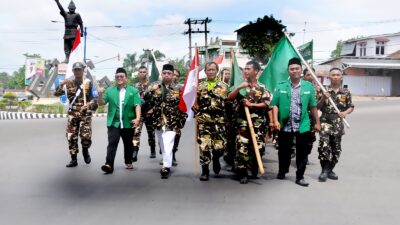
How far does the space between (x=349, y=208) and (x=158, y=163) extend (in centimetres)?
378

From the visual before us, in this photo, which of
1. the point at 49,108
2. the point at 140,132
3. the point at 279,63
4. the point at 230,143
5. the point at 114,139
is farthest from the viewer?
the point at 49,108

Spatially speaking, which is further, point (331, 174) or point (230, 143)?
point (230, 143)

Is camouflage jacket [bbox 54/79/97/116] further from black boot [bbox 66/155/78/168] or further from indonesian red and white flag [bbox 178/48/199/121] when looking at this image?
indonesian red and white flag [bbox 178/48/199/121]

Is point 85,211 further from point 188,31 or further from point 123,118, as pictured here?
point 188,31

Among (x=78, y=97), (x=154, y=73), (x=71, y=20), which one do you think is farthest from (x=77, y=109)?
(x=71, y=20)

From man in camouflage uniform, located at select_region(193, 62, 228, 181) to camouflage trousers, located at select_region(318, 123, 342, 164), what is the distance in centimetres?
144

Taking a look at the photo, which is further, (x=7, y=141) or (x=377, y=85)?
(x=377, y=85)

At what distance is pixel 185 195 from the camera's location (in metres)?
5.39

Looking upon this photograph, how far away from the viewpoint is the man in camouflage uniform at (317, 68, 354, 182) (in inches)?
246

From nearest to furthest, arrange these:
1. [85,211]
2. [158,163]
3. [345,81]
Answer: [85,211]
[158,163]
[345,81]

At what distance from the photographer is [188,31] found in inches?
1722

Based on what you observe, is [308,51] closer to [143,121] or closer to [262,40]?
[143,121]

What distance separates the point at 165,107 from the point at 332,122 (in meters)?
2.53

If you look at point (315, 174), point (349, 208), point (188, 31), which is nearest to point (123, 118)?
point (315, 174)
